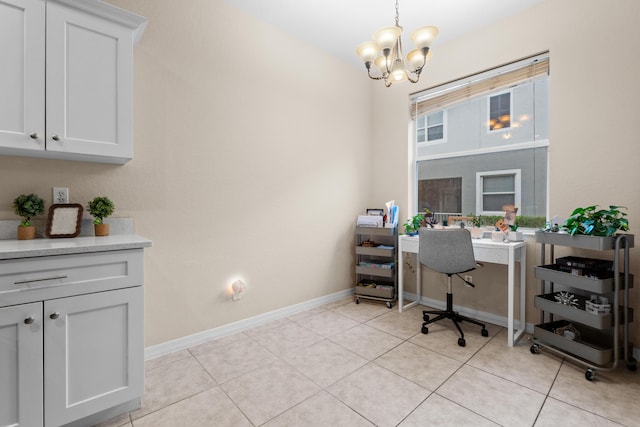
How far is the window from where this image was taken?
2660 mm

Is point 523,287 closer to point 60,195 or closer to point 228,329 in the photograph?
point 228,329

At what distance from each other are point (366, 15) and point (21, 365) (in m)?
3.31

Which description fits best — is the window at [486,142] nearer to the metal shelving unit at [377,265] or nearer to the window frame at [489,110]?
the window frame at [489,110]

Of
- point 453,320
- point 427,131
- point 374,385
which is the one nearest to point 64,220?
point 374,385

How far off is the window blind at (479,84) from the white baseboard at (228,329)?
2439 mm

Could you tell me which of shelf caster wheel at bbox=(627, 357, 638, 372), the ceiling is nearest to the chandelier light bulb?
the ceiling

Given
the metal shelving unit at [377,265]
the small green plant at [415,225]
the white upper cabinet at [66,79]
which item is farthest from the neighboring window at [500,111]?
the white upper cabinet at [66,79]

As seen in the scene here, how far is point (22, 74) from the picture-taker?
1.51m

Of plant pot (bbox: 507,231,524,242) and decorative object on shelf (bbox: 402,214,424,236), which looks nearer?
plant pot (bbox: 507,231,524,242)

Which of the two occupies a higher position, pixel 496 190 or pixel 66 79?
pixel 66 79

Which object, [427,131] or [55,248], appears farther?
[427,131]

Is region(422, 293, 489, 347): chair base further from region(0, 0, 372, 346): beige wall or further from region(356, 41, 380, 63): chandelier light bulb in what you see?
region(356, 41, 380, 63): chandelier light bulb

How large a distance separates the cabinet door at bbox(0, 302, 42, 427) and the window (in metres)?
3.29

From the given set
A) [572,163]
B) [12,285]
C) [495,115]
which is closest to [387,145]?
[495,115]
